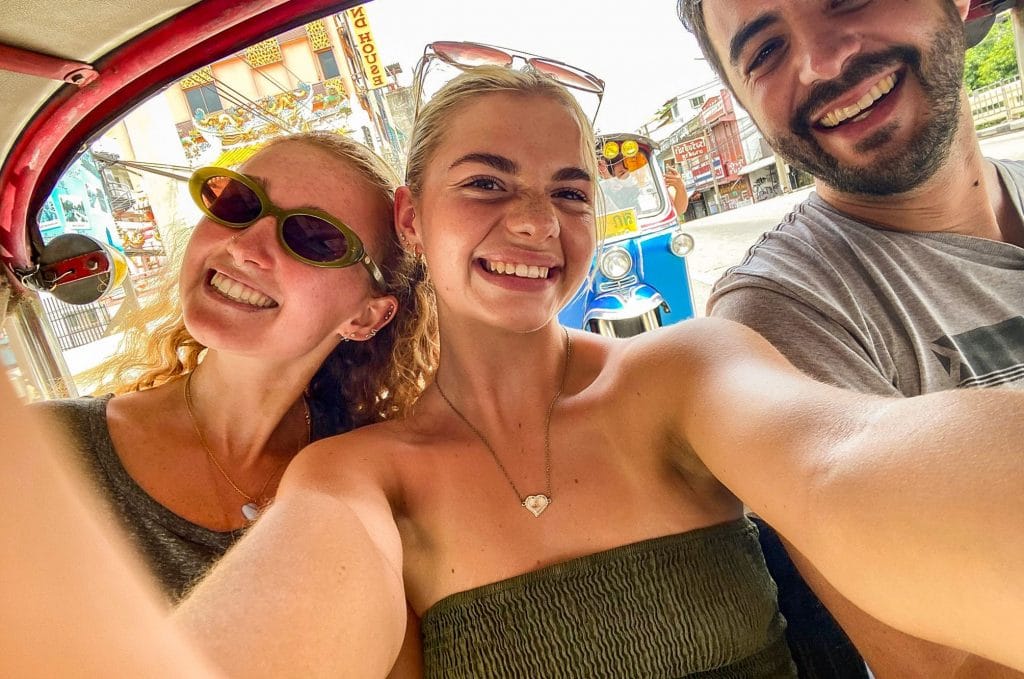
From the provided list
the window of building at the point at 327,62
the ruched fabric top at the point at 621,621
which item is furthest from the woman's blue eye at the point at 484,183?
the window of building at the point at 327,62

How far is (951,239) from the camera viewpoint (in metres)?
1.21

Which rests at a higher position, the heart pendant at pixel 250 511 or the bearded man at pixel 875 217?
the bearded man at pixel 875 217

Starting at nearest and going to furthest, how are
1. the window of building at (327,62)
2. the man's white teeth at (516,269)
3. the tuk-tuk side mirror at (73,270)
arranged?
the man's white teeth at (516,269)
the tuk-tuk side mirror at (73,270)
the window of building at (327,62)

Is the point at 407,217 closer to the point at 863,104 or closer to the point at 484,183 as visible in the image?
the point at 484,183

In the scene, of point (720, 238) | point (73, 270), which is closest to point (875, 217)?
point (720, 238)

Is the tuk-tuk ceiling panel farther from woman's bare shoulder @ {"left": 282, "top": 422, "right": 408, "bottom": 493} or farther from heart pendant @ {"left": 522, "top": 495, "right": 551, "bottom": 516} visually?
heart pendant @ {"left": 522, "top": 495, "right": 551, "bottom": 516}

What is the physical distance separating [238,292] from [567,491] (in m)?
0.90

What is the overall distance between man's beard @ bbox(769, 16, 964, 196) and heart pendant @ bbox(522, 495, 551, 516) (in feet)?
3.47

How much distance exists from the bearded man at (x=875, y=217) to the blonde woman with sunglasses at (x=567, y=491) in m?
0.20

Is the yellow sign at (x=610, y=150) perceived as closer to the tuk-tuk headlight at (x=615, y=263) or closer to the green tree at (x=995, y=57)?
the tuk-tuk headlight at (x=615, y=263)

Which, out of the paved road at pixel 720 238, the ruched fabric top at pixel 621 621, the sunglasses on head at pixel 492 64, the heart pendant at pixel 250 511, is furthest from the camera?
the paved road at pixel 720 238

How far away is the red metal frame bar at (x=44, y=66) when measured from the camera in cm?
115

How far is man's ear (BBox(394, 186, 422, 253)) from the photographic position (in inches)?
51.7

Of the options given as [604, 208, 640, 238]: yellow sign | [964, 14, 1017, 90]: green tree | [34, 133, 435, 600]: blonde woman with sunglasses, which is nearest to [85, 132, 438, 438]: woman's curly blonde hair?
[34, 133, 435, 600]: blonde woman with sunglasses
